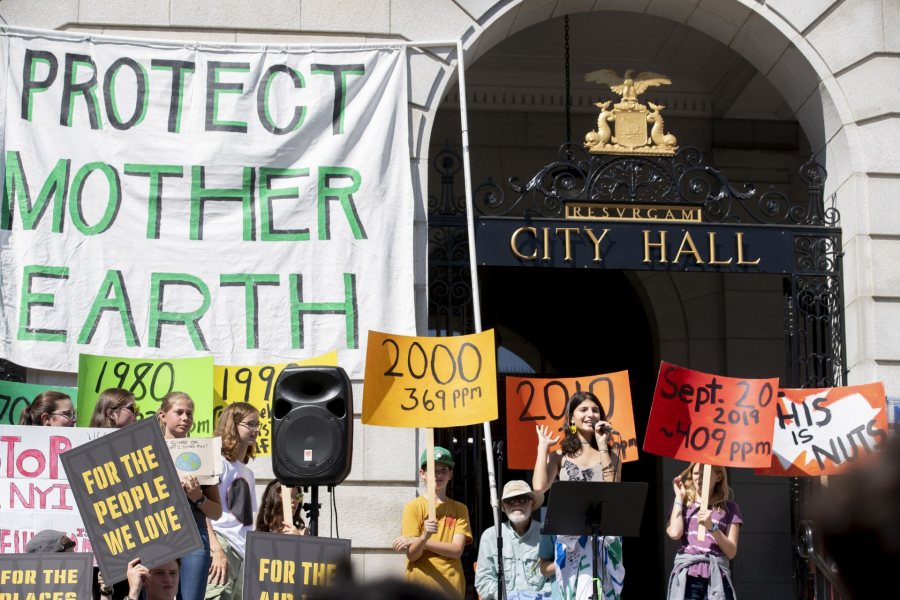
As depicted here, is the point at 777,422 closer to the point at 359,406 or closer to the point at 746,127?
the point at 359,406

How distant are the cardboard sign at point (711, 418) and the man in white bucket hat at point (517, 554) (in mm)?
1195

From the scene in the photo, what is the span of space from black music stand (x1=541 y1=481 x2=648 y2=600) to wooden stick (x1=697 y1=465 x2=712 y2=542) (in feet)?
3.74

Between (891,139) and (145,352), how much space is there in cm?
643

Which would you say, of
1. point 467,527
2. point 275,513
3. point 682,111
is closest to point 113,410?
point 275,513

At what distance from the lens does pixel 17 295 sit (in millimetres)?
10359

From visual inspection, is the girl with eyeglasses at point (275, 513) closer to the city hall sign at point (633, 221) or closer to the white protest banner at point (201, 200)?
the white protest banner at point (201, 200)

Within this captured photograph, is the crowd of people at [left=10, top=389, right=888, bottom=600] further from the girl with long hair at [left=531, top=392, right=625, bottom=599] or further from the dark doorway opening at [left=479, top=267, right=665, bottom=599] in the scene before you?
the dark doorway opening at [left=479, top=267, right=665, bottom=599]

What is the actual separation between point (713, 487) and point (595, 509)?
1658 mm

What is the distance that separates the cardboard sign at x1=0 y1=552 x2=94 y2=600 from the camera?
22.7 feet

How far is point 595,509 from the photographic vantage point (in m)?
8.20

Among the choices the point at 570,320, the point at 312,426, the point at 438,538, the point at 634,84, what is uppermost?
the point at 634,84

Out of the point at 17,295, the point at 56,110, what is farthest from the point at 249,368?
the point at 56,110

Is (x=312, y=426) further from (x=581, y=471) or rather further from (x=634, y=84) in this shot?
(x=634, y=84)

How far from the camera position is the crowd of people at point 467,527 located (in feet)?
27.2
